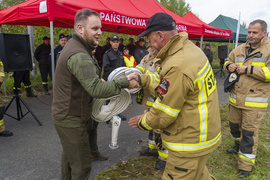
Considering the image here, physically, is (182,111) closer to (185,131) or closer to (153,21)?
(185,131)

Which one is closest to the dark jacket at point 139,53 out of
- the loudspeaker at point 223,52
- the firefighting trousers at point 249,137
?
the firefighting trousers at point 249,137

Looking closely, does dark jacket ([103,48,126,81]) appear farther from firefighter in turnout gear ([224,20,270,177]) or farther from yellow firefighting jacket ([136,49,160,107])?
firefighter in turnout gear ([224,20,270,177])

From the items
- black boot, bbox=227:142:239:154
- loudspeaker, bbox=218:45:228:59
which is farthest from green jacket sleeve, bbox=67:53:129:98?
loudspeaker, bbox=218:45:228:59

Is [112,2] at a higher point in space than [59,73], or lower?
higher

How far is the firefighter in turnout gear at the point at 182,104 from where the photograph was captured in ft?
4.94

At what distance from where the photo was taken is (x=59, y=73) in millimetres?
1839

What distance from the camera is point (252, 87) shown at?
2.83 m

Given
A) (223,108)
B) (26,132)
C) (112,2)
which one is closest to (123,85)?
(26,132)

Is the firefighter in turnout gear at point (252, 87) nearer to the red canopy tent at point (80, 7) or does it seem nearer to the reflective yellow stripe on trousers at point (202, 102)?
the reflective yellow stripe on trousers at point (202, 102)

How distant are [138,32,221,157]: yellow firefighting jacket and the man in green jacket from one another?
1.64 feet

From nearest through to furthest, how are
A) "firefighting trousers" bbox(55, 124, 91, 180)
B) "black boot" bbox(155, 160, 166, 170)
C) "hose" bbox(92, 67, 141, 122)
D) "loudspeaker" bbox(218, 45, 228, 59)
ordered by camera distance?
"firefighting trousers" bbox(55, 124, 91, 180)
"hose" bbox(92, 67, 141, 122)
"black boot" bbox(155, 160, 166, 170)
"loudspeaker" bbox(218, 45, 228, 59)

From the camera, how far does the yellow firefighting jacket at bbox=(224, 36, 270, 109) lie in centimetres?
270

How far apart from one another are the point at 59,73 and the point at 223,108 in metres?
5.85

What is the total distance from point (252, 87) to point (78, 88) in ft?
8.12
